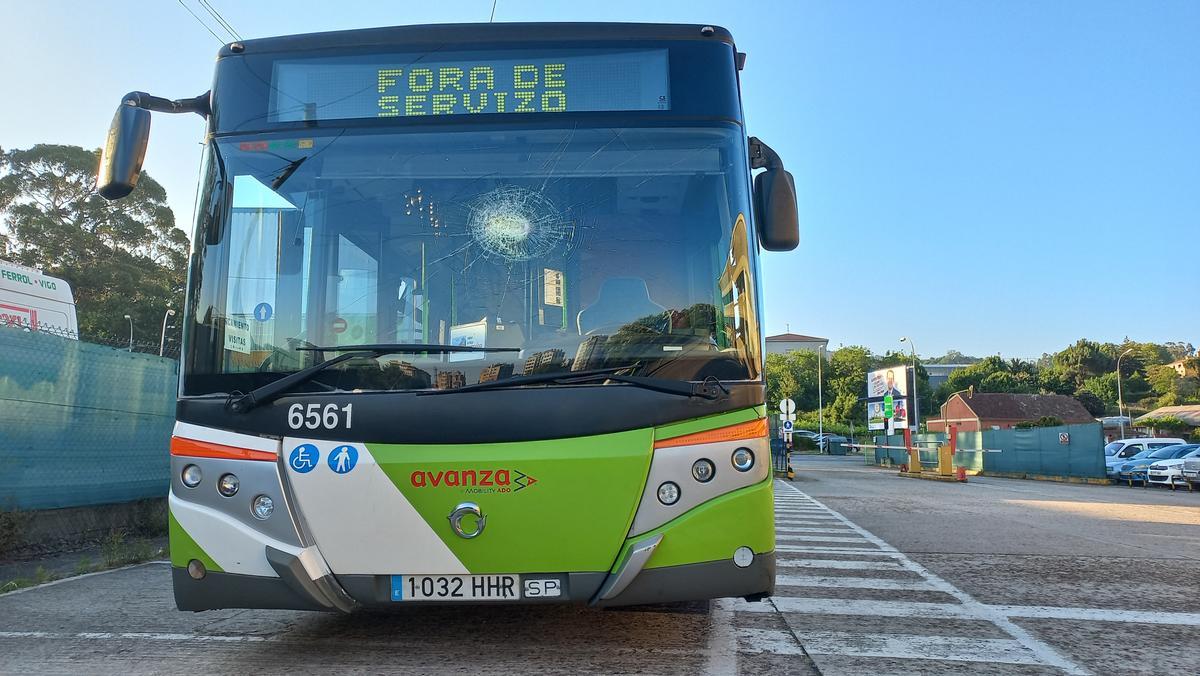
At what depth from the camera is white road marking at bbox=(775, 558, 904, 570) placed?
8156 mm

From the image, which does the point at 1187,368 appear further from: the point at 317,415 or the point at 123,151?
the point at 123,151

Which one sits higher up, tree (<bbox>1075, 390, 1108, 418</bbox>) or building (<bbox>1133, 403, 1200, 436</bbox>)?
tree (<bbox>1075, 390, 1108, 418</bbox>)

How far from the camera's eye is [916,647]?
4.89 meters

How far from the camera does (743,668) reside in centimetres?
433

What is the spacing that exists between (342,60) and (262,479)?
2.24 meters

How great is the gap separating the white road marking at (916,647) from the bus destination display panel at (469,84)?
311 cm

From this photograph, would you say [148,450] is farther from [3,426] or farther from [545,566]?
[545,566]

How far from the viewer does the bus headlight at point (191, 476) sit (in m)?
4.16

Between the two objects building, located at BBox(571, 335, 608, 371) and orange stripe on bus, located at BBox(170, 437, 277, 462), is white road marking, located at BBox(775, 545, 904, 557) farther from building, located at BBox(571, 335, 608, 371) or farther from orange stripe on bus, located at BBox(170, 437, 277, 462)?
orange stripe on bus, located at BBox(170, 437, 277, 462)

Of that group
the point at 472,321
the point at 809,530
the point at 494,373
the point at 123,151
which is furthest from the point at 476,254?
the point at 809,530

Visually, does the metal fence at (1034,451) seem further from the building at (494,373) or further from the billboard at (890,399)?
the building at (494,373)

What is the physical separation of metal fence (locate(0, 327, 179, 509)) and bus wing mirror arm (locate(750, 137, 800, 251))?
7062mm

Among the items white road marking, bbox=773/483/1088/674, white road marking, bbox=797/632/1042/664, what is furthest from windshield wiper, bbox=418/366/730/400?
white road marking, bbox=773/483/1088/674

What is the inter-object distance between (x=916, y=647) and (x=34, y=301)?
1331cm
